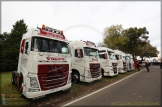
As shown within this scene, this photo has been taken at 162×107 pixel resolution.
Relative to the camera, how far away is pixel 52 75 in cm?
533

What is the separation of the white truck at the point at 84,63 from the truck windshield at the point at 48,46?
2.11m

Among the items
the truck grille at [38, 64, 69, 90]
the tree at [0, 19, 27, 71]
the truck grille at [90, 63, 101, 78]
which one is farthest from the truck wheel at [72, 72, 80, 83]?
the tree at [0, 19, 27, 71]

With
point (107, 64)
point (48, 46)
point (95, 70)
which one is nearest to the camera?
point (48, 46)

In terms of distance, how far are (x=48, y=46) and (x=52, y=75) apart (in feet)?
4.64

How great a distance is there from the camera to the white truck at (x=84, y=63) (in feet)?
27.2

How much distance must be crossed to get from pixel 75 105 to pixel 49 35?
3.50 metres

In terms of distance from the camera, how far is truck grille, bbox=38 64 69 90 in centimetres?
497

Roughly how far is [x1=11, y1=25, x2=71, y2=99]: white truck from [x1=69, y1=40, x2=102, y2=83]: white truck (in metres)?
2.14

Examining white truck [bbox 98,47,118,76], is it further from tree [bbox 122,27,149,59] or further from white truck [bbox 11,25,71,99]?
tree [bbox 122,27,149,59]

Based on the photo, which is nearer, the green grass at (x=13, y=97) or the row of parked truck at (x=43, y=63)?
the row of parked truck at (x=43, y=63)

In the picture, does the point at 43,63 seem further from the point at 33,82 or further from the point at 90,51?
the point at 90,51

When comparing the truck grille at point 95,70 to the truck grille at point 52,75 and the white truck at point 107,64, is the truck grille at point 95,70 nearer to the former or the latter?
the white truck at point 107,64

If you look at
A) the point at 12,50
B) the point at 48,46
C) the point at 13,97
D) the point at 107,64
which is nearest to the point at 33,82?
the point at 48,46

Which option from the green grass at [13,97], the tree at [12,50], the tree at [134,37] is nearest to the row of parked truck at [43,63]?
the green grass at [13,97]
